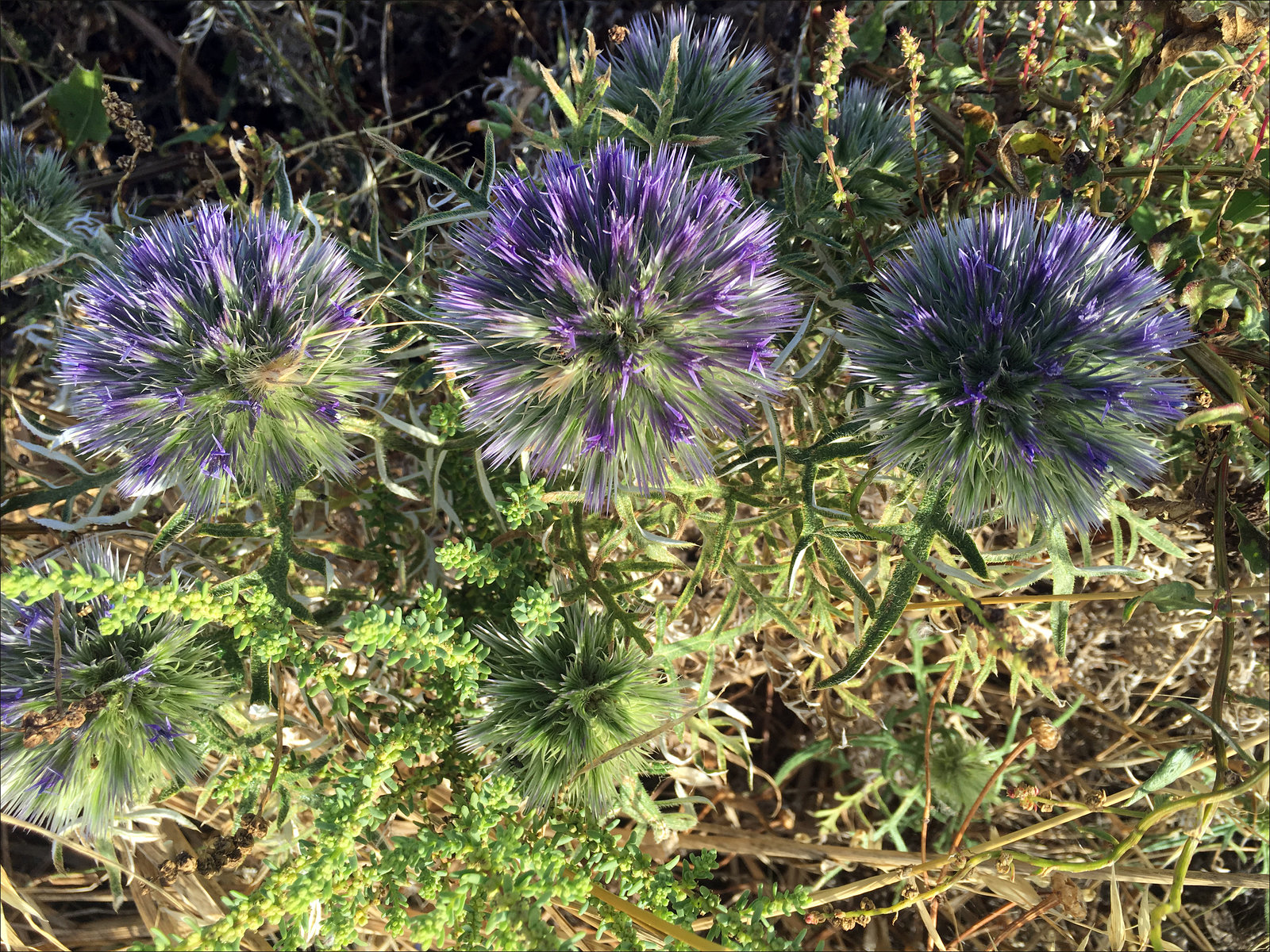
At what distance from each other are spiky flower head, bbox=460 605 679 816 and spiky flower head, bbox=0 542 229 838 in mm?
591

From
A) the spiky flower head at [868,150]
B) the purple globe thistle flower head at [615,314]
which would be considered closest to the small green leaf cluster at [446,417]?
the purple globe thistle flower head at [615,314]

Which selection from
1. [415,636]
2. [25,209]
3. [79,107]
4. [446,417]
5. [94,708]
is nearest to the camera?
[415,636]

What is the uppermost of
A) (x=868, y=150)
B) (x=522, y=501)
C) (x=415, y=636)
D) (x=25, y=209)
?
(x=868, y=150)

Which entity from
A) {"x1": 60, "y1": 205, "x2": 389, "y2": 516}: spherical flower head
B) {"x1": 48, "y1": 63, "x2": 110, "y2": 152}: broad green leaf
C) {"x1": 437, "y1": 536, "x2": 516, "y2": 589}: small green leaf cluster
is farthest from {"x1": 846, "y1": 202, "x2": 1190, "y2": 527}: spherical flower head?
{"x1": 48, "y1": 63, "x2": 110, "y2": 152}: broad green leaf

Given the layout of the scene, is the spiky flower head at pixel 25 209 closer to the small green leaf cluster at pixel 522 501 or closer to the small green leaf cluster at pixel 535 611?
the small green leaf cluster at pixel 522 501

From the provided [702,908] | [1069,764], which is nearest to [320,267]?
[702,908]

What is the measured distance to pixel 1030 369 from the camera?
1.40m

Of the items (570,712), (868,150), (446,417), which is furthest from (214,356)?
(868,150)

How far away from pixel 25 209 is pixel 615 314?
5.62ft

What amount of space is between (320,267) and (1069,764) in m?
2.52

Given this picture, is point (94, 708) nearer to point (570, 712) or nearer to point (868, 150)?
point (570, 712)

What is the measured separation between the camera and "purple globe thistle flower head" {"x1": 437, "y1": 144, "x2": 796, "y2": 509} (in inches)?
54.7

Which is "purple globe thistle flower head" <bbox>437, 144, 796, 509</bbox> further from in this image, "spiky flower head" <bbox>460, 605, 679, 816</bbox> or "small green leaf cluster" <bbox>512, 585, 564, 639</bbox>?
"spiky flower head" <bbox>460, 605, 679, 816</bbox>

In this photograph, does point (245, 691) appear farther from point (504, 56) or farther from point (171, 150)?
point (504, 56)
